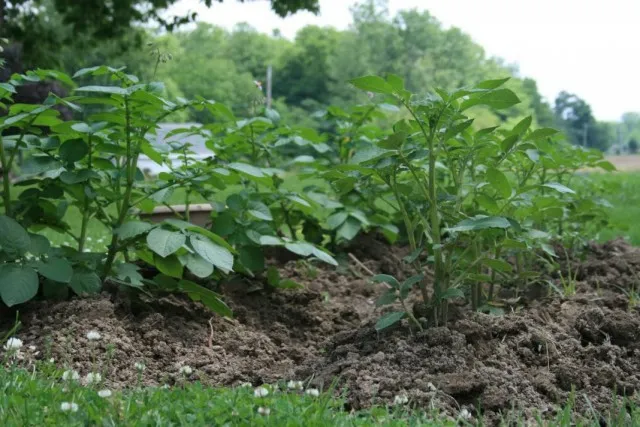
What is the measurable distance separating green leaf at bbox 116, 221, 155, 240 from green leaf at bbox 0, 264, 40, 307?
318 mm

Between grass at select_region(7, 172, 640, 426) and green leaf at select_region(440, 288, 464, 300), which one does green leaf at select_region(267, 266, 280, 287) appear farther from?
grass at select_region(7, 172, 640, 426)

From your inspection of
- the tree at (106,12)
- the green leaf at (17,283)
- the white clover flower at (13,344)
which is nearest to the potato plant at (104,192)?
the green leaf at (17,283)

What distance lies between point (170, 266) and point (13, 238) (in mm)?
560

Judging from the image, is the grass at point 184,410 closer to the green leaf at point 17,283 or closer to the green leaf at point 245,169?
the green leaf at point 17,283

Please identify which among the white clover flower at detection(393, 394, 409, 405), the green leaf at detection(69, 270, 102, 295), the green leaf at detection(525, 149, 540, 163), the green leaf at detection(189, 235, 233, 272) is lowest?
the green leaf at detection(69, 270, 102, 295)

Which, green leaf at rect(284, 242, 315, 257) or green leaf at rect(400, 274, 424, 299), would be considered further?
green leaf at rect(284, 242, 315, 257)

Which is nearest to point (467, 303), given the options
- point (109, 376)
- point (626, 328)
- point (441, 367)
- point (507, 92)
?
point (626, 328)

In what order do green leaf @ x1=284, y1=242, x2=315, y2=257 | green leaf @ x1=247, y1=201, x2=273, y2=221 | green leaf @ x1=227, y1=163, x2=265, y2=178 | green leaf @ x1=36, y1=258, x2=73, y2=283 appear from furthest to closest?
green leaf @ x1=247, y1=201, x2=273, y2=221
green leaf @ x1=284, y1=242, x2=315, y2=257
green leaf @ x1=227, y1=163, x2=265, y2=178
green leaf @ x1=36, y1=258, x2=73, y2=283

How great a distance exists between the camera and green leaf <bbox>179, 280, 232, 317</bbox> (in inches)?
119

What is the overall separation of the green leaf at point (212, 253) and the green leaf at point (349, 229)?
128 cm

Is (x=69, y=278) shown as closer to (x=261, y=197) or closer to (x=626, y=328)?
(x=261, y=197)

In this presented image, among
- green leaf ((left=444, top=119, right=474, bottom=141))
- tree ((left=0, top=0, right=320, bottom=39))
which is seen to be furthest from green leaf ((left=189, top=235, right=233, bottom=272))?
tree ((left=0, top=0, right=320, bottom=39))

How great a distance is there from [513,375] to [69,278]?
1.50 meters

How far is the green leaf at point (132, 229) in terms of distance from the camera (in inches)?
110
